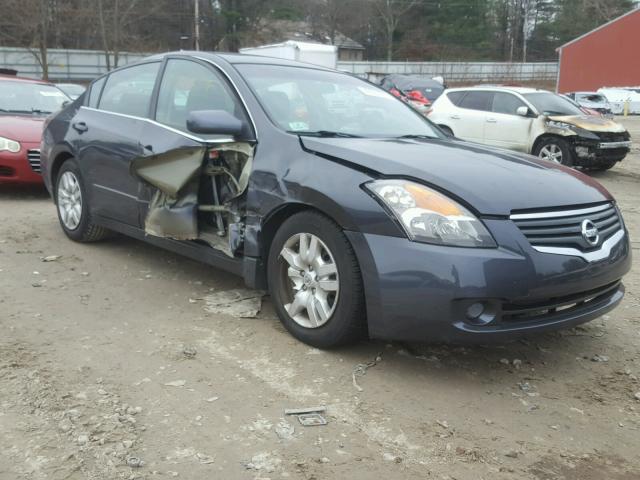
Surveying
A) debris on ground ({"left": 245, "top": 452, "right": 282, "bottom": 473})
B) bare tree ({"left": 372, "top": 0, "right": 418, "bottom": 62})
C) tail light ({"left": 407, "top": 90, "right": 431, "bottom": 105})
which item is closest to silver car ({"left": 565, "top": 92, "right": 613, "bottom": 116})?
tail light ({"left": 407, "top": 90, "right": 431, "bottom": 105})

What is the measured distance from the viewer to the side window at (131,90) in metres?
4.80

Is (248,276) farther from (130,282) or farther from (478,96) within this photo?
(478,96)

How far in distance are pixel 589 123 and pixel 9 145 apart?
364 inches

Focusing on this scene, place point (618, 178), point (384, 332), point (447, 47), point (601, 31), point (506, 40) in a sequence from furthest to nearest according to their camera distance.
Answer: point (506, 40)
point (447, 47)
point (601, 31)
point (618, 178)
point (384, 332)

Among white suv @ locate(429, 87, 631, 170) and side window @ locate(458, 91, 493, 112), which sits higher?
side window @ locate(458, 91, 493, 112)

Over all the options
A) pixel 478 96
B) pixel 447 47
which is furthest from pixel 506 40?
pixel 478 96

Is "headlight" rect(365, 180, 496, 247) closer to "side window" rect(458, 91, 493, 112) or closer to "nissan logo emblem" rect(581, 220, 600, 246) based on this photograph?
"nissan logo emblem" rect(581, 220, 600, 246)

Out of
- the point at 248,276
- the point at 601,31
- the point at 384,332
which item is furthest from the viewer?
the point at 601,31

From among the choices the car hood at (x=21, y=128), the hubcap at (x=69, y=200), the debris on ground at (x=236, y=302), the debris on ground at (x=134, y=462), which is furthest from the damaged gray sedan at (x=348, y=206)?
the car hood at (x=21, y=128)

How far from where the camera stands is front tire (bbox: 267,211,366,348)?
3262mm

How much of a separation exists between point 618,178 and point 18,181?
978 cm

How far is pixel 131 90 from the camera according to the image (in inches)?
198

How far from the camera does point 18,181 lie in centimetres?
750

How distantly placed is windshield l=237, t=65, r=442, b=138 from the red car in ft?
14.0
